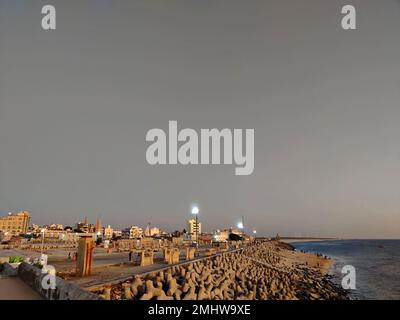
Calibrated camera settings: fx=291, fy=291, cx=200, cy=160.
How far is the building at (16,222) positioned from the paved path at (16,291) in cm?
15068

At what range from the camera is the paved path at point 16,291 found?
916 centimetres

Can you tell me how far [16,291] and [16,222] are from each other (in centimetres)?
15960

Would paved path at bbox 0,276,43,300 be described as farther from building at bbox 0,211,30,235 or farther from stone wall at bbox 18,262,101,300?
building at bbox 0,211,30,235

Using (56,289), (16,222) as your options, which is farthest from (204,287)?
(16,222)

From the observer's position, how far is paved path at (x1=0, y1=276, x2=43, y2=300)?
9.16 meters

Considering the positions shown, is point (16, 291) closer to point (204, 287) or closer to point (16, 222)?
point (204, 287)

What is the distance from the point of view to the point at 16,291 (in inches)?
396

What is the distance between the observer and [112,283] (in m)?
10.7

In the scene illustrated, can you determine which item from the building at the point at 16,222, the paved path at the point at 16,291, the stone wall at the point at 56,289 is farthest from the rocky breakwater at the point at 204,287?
the building at the point at 16,222

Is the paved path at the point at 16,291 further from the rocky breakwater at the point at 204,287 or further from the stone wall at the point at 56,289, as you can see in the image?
the rocky breakwater at the point at 204,287

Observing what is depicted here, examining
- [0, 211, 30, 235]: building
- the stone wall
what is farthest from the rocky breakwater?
[0, 211, 30, 235]: building
